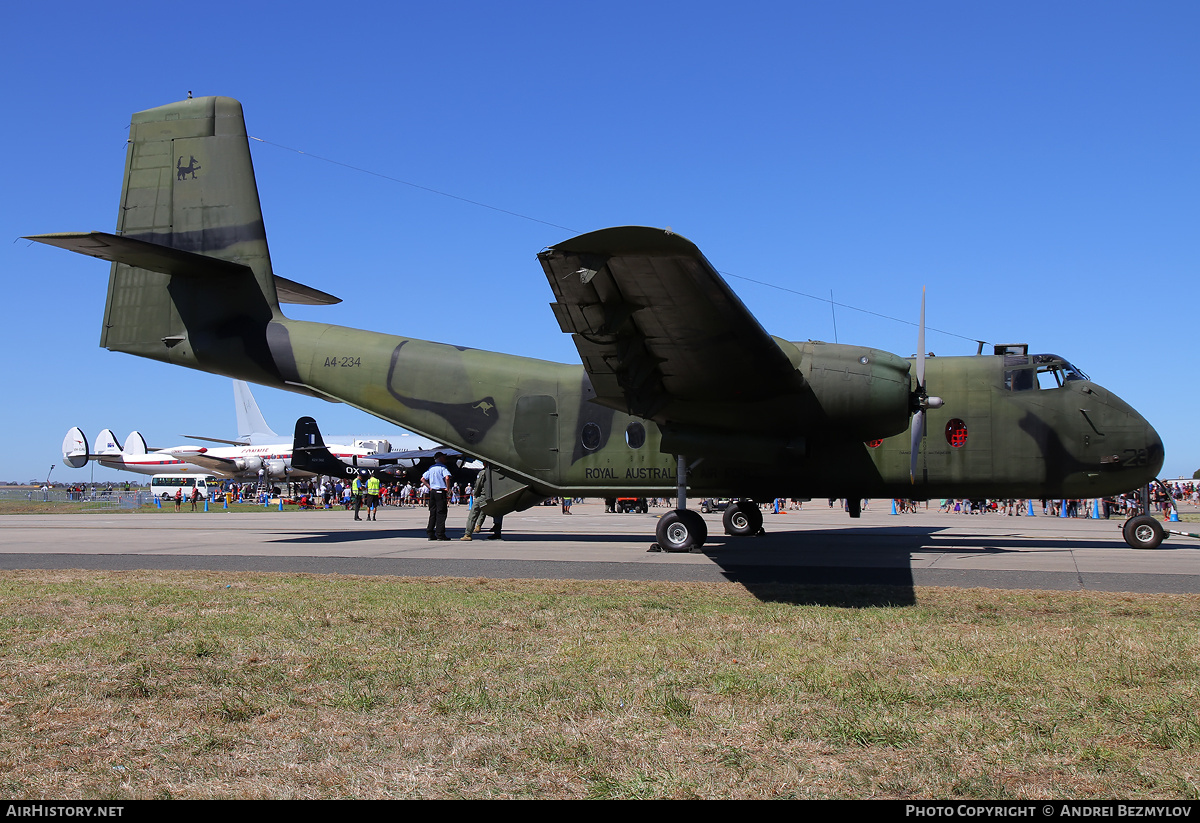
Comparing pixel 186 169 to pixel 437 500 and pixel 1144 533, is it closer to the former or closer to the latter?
pixel 437 500

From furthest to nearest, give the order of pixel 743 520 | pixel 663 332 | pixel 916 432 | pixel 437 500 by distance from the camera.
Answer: pixel 743 520
pixel 437 500
pixel 916 432
pixel 663 332

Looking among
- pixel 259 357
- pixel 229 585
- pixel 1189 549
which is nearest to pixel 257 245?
pixel 259 357

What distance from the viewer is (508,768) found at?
3.84 meters

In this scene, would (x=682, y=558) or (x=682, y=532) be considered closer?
(x=682, y=558)

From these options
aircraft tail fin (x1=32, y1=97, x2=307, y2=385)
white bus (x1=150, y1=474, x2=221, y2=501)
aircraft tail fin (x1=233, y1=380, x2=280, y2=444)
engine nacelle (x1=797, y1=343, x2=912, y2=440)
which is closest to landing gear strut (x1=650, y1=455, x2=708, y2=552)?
engine nacelle (x1=797, y1=343, x2=912, y2=440)

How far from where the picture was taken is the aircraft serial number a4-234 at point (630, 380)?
11.1 meters

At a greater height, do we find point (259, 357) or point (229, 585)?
point (259, 357)

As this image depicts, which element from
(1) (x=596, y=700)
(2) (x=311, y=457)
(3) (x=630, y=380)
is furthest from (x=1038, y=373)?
(2) (x=311, y=457)

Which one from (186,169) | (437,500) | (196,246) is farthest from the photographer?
(437,500)

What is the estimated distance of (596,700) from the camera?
16.4 ft

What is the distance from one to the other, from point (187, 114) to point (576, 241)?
13132 mm

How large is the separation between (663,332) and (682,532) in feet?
15.5

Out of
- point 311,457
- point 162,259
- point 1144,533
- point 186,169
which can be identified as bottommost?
point 1144,533
